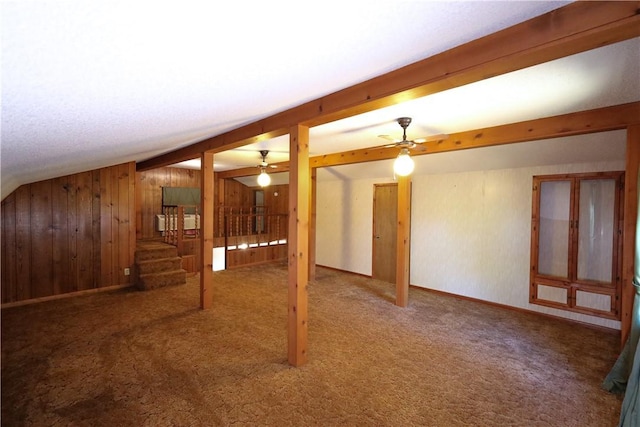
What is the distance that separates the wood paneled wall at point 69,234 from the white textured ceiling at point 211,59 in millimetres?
3114

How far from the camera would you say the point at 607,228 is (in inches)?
148

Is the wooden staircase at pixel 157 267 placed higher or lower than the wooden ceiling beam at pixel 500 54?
lower

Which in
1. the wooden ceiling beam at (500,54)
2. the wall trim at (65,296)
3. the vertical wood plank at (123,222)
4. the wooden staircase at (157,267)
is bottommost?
the wall trim at (65,296)

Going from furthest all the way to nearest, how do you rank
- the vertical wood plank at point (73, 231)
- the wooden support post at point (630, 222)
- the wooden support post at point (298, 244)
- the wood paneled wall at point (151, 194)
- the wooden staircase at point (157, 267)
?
1. the wood paneled wall at point (151, 194)
2. the wooden staircase at point (157, 267)
3. the vertical wood plank at point (73, 231)
4. the wooden support post at point (298, 244)
5. the wooden support post at point (630, 222)

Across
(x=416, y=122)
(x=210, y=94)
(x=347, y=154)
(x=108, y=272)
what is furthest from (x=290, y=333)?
(x=108, y=272)

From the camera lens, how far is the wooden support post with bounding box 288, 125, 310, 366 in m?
2.70

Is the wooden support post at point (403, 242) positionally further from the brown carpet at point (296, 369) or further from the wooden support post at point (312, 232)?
the wooden support post at point (312, 232)

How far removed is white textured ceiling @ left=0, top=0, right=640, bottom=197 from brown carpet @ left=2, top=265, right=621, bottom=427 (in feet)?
6.01

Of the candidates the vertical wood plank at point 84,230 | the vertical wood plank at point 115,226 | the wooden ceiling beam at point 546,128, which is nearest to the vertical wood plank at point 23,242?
the vertical wood plank at point 84,230

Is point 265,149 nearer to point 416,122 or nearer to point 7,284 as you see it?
point 416,122

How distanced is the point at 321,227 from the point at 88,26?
6521mm

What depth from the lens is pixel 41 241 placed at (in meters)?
4.44

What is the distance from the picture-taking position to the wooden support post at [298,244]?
2.70 meters

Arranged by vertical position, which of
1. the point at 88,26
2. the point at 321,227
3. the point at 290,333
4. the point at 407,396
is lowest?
the point at 407,396
